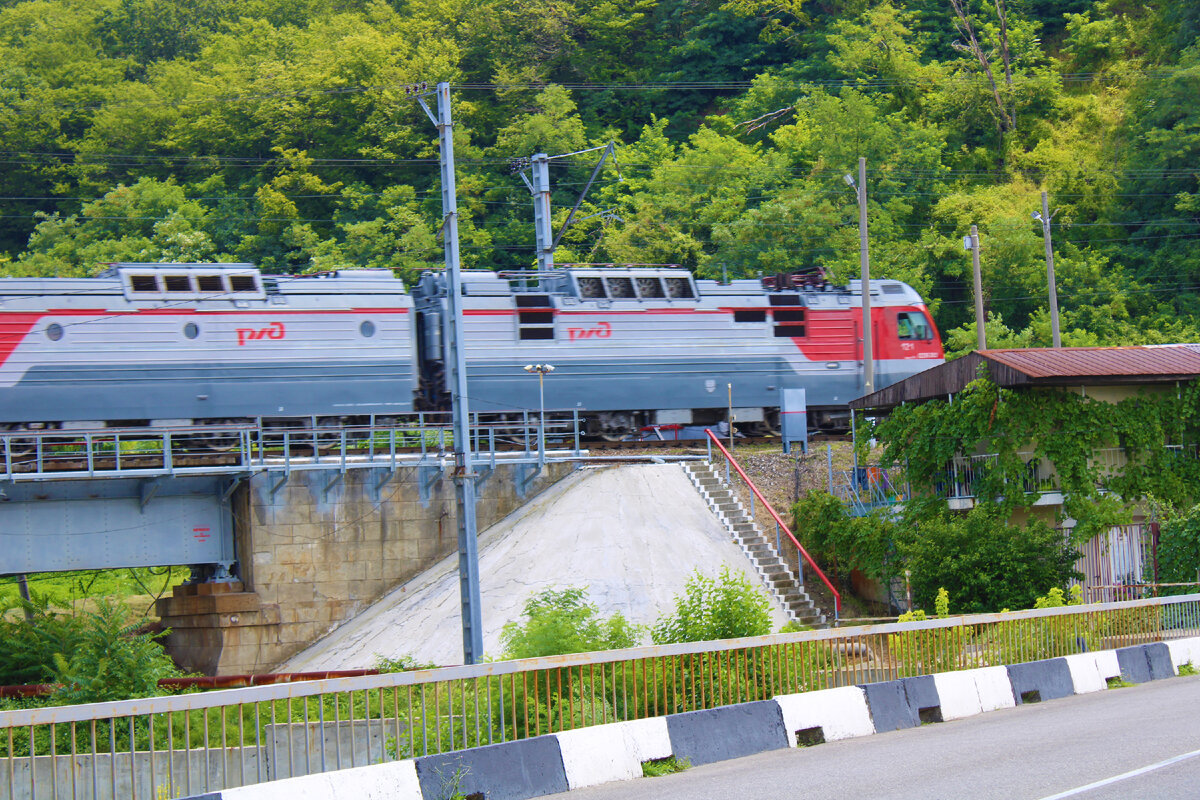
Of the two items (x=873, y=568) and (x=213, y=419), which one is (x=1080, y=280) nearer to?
(x=873, y=568)

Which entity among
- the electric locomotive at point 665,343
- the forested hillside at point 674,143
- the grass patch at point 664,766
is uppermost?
the forested hillside at point 674,143

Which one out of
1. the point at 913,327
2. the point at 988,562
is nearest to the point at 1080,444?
the point at 988,562

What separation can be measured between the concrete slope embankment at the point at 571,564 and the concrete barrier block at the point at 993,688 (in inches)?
434

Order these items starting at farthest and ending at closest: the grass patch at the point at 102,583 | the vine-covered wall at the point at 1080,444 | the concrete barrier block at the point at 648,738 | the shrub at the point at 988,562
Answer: the grass patch at the point at 102,583 < the vine-covered wall at the point at 1080,444 < the shrub at the point at 988,562 < the concrete barrier block at the point at 648,738

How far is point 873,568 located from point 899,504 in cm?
155

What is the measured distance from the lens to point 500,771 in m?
10.2

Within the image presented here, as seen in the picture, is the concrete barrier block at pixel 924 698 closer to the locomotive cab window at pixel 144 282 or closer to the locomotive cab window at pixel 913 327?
the locomotive cab window at pixel 144 282

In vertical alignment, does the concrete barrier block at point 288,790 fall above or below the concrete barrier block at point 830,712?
above

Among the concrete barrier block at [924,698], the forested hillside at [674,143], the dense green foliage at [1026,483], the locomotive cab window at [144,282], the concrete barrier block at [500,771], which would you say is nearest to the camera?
the concrete barrier block at [500,771]

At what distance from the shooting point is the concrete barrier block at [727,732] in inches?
459

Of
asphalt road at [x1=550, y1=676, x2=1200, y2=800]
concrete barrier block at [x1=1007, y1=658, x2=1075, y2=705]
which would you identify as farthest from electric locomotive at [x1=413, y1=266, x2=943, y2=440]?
asphalt road at [x1=550, y1=676, x2=1200, y2=800]

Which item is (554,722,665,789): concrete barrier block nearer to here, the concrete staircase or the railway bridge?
the concrete staircase

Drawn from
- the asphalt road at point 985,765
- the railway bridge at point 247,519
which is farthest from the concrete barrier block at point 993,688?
the railway bridge at point 247,519

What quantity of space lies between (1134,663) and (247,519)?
18.7 metres
